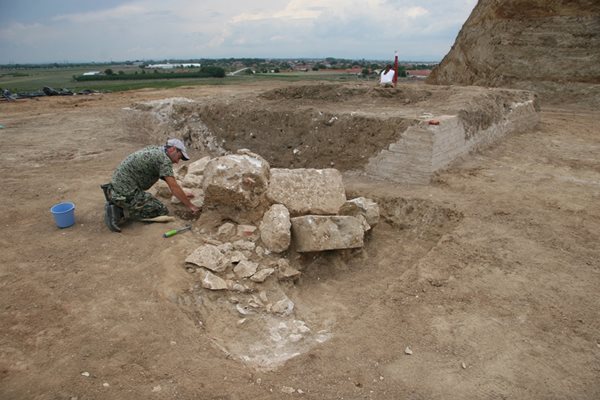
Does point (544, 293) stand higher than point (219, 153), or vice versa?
point (219, 153)

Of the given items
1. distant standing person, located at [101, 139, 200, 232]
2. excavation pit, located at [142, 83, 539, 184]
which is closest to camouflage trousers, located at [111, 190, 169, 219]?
distant standing person, located at [101, 139, 200, 232]

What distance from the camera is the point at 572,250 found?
4.62 meters

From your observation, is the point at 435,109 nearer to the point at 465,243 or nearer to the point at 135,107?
the point at 465,243

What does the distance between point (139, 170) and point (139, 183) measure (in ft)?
0.61

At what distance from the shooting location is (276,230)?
482cm

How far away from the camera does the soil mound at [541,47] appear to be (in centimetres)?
1232

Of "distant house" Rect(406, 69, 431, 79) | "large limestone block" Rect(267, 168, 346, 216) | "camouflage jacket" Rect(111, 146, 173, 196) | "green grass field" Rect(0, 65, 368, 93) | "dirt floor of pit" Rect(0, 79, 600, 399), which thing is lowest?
"dirt floor of pit" Rect(0, 79, 600, 399)

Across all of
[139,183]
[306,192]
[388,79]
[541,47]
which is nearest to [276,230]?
[306,192]

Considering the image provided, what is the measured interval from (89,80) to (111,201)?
75.0 feet

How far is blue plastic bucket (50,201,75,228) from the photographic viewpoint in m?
5.11

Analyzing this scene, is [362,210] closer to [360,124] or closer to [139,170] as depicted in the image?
[360,124]

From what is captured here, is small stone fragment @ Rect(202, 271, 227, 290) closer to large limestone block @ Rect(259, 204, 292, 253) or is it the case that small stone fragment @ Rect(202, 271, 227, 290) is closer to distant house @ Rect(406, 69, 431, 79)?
large limestone block @ Rect(259, 204, 292, 253)

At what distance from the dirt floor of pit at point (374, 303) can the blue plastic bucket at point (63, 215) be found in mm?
143

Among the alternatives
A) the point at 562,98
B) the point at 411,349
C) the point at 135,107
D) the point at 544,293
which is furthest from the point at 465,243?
the point at 562,98
